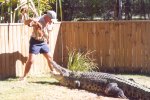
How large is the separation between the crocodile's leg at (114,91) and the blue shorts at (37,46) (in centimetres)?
216

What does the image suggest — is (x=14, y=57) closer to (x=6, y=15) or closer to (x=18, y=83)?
(x=18, y=83)

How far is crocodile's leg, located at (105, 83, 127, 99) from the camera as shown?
26.3ft

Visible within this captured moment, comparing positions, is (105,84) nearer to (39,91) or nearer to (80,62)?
(39,91)

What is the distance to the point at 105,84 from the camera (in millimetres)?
8469

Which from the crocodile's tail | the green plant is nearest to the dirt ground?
the crocodile's tail

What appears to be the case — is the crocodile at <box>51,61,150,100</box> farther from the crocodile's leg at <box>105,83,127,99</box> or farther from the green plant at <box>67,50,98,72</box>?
the green plant at <box>67,50,98,72</box>

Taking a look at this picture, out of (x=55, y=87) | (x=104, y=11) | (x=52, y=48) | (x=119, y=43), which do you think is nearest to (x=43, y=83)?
(x=55, y=87)

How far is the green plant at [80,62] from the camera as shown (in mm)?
10523

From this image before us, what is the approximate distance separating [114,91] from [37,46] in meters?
2.45

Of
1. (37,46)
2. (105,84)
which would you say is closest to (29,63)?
(37,46)

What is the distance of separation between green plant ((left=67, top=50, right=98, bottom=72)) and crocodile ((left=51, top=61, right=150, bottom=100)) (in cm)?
108

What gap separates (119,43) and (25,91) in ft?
13.8

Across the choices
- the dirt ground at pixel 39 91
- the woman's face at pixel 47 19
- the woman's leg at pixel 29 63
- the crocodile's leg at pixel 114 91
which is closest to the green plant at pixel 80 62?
the dirt ground at pixel 39 91

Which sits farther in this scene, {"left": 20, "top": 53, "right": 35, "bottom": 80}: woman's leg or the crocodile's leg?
{"left": 20, "top": 53, "right": 35, "bottom": 80}: woman's leg
